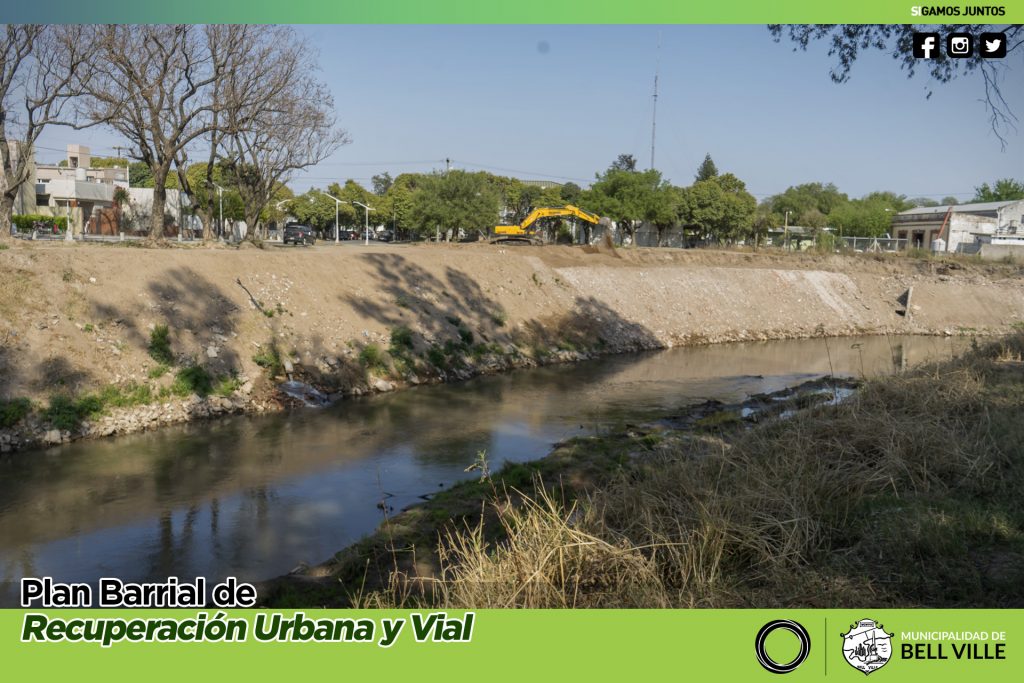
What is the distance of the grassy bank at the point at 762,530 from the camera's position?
22.3 feet

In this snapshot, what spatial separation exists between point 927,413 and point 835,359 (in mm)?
22460

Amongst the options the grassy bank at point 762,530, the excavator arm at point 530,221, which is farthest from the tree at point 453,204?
the grassy bank at point 762,530

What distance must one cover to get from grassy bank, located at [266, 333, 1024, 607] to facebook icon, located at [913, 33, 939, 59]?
4.88 meters

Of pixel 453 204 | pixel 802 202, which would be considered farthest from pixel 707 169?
pixel 453 204

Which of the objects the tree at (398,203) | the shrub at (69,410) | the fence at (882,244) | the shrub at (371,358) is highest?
the tree at (398,203)

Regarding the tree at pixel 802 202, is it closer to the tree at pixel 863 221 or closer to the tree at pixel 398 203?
the tree at pixel 863 221

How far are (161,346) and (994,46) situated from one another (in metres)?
17.4

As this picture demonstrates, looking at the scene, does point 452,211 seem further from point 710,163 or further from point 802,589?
point 710,163

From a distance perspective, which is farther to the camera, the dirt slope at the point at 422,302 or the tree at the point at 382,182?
the tree at the point at 382,182

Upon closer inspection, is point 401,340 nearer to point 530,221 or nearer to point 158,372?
point 158,372

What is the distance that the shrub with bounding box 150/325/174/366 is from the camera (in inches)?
738

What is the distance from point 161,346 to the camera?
748 inches

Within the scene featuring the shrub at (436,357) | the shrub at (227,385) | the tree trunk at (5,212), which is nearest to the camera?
the shrub at (227,385)

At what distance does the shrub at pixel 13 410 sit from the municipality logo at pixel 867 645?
1565 centimetres
